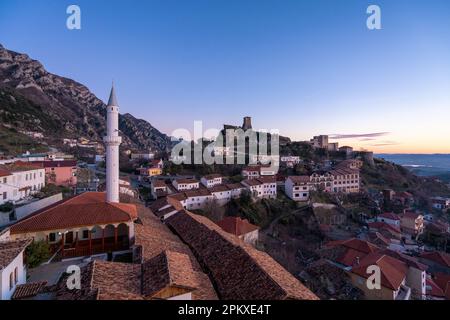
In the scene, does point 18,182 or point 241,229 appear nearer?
point 18,182

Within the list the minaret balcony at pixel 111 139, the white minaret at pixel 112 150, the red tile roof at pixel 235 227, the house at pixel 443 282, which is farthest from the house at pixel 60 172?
the house at pixel 443 282

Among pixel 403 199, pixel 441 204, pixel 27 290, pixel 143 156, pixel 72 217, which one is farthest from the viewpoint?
pixel 143 156

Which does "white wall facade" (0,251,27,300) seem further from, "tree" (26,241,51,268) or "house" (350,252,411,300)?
"house" (350,252,411,300)

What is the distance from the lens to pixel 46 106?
93.2 metres

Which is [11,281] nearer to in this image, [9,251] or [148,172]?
[9,251]

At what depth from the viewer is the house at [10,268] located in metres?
7.96

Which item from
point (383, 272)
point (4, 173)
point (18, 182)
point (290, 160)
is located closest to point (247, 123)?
point (290, 160)

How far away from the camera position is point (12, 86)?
93.8 m

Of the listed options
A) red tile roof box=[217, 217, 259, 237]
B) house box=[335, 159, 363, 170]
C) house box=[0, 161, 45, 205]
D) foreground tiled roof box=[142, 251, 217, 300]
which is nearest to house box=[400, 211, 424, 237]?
house box=[335, 159, 363, 170]

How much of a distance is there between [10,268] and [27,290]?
0.99m

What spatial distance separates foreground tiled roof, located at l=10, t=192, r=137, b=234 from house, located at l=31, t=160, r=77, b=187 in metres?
24.5
